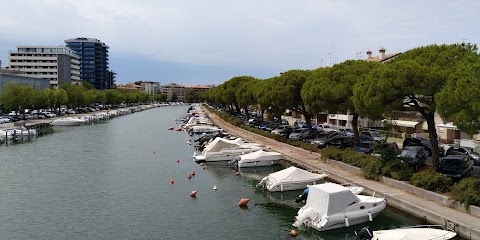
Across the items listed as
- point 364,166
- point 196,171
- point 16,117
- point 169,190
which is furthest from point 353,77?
point 16,117

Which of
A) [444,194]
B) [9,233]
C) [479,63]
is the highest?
[479,63]

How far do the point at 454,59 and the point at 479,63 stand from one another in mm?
7462

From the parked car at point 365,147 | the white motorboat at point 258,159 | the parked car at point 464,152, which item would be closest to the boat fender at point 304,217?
the parked car at point 365,147

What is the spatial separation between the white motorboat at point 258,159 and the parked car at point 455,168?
57.3 feet

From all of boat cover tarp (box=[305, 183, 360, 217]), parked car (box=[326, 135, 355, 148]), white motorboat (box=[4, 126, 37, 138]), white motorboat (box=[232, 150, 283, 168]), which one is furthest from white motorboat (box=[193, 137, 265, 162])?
white motorboat (box=[4, 126, 37, 138])

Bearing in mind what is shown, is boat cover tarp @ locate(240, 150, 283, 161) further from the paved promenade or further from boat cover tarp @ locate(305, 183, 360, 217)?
boat cover tarp @ locate(305, 183, 360, 217)

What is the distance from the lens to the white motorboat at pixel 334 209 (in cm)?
2344

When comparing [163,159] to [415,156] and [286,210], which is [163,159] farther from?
[415,156]

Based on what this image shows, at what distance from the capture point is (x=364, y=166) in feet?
108

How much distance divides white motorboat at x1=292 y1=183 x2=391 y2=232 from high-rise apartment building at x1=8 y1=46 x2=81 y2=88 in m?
178

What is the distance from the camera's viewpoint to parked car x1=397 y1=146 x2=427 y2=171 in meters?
31.6

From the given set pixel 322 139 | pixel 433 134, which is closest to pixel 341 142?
pixel 322 139

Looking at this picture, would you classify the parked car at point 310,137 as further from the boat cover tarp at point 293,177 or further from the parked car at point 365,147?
the boat cover tarp at point 293,177

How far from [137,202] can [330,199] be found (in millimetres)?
13451
